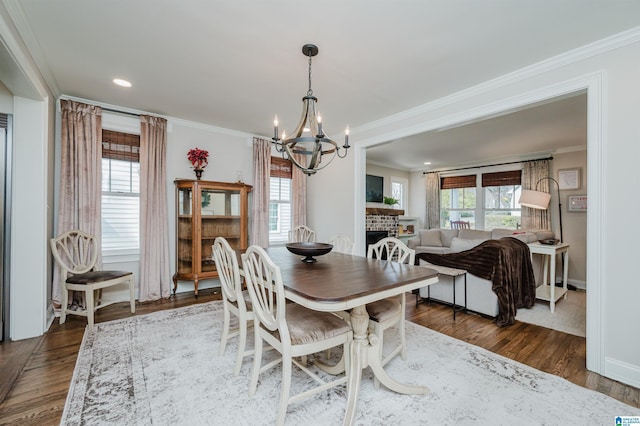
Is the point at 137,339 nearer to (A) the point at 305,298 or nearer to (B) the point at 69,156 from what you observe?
(A) the point at 305,298

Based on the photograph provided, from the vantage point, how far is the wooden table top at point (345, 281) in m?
1.42

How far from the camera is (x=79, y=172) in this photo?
10.7 feet

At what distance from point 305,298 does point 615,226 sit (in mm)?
2305

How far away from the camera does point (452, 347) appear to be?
8.05 ft

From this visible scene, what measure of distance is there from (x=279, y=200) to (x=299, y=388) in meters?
3.41

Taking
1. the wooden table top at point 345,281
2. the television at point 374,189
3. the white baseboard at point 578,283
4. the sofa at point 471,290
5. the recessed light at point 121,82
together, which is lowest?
the white baseboard at point 578,283

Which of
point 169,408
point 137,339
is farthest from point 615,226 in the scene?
point 137,339

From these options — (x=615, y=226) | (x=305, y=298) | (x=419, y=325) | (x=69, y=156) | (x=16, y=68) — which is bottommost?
(x=419, y=325)

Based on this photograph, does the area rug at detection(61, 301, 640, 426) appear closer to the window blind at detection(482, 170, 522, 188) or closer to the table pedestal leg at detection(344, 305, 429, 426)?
the table pedestal leg at detection(344, 305, 429, 426)

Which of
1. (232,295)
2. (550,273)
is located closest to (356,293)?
(232,295)

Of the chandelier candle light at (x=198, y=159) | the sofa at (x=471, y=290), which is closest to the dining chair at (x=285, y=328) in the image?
the sofa at (x=471, y=290)

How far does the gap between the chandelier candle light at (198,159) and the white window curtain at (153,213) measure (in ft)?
1.09

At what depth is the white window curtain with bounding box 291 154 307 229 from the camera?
496 centimetres

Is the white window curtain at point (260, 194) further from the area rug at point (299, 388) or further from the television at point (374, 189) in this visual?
the television at point (374, 189)
